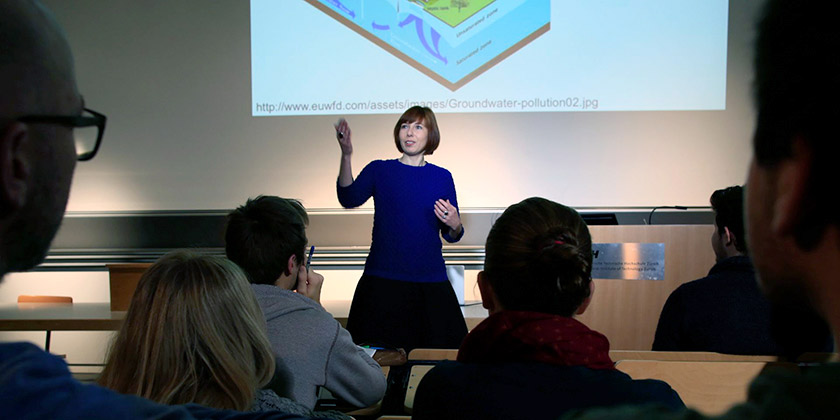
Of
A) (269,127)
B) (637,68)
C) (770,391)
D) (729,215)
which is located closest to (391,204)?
(729,215)

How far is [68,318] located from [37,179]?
2.74m

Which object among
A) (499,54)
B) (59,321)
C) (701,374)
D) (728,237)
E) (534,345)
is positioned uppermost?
(499,54)

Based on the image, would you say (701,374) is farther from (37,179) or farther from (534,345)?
(37,179)

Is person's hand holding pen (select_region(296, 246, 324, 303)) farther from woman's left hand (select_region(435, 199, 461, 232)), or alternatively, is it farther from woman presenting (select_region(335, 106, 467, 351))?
woman's left hand (select_region(435, 199, 461, 232))

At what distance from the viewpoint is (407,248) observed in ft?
9.64

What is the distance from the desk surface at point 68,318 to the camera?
2.78 metres

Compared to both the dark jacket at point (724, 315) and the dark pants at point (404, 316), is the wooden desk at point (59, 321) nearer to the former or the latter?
the dark pants at point (404, 316)

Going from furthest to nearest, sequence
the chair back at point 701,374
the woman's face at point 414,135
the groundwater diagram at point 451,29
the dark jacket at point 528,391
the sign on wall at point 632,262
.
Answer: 1. the groundwater diagram at point 451,29
2. the sign on wall at point 632,262
3. the woman's face at point 414,135
4. the chair back at point 701,374
5. the dark jacket at point 528,391

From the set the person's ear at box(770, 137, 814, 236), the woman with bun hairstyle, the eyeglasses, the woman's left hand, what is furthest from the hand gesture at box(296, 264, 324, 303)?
the person's ear at box(770, 137, 814, 236)

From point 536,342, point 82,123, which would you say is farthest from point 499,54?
point 82,123

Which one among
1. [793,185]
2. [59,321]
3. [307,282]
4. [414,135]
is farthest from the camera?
[414,135]

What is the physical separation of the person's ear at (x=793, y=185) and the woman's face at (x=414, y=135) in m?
2.72

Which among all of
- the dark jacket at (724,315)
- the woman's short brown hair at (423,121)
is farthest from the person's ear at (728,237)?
the woman's short brown hair at (423,121)

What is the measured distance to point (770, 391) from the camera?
0.32 m
